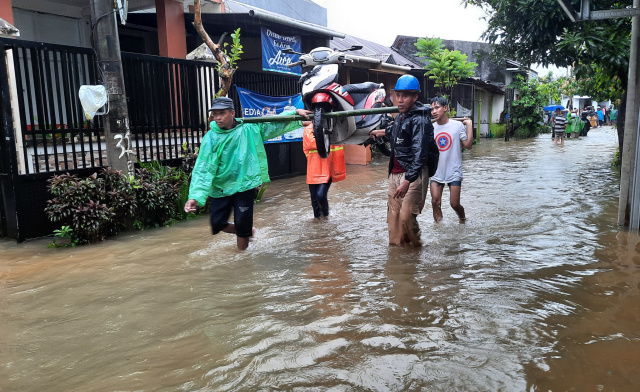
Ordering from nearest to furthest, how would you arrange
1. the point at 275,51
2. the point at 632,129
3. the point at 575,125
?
1. the point at 632,129
2. the point at 275,51
3. the point at 575,125

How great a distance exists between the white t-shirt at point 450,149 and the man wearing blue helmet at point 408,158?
4.04 ft

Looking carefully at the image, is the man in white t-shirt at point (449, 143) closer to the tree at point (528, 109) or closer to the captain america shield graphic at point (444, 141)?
the captain america shield graphic at point (444, 141)

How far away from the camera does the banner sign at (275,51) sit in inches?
476

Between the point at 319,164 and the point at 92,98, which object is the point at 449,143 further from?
the point at 92,98

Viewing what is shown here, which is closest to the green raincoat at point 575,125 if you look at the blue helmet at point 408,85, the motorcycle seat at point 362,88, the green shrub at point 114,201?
the green shrub at point 114,201

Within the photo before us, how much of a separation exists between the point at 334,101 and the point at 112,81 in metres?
3.51

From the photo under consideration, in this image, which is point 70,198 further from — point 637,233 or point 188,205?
point 637,233

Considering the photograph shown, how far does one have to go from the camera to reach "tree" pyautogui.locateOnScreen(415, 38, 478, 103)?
68.7ft

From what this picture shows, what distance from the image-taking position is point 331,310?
4.04m

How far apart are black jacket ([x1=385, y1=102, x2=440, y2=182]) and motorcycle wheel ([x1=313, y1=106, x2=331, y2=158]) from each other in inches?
28.7

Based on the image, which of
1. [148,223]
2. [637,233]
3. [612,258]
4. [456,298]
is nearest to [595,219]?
[637,233]

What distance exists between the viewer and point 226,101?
5.44 m

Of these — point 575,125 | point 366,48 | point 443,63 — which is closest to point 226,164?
point 443,63

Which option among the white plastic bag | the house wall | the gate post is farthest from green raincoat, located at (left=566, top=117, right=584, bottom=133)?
the gate post
